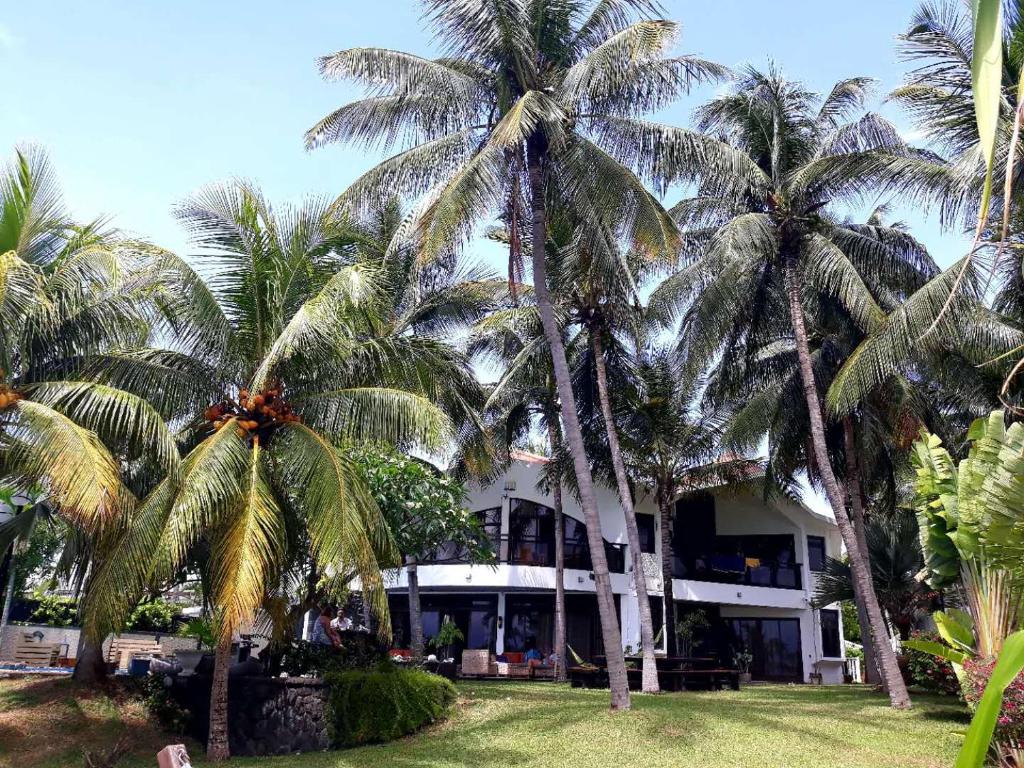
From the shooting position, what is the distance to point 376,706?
13.0 m

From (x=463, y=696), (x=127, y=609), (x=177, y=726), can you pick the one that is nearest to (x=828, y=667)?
(x=463, y=696)

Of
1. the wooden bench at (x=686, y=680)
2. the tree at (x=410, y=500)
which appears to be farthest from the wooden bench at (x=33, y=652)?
the wooden bench at (x=686, y=680)

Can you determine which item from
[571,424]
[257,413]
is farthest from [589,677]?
[257,413]

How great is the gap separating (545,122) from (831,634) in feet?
84.2

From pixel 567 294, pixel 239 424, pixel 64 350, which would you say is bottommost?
pixel 239 424

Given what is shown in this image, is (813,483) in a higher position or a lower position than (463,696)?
higher

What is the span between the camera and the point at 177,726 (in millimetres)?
13367

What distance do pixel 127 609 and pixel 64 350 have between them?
3.68 meters

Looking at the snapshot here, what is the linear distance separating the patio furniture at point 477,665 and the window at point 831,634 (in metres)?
14.2

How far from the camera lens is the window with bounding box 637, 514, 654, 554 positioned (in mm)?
29641

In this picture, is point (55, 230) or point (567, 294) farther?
point (567, 294)

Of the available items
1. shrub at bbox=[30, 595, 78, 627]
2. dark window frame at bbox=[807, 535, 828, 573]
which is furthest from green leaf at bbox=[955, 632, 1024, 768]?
dark window frame at bbox=[807, 535, 828, 573]

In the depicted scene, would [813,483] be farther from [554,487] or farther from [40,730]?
[40,730]

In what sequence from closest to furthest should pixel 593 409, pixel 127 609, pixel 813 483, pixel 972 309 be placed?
pixel 127 609, pixel 972 309, pixel 593 409, pixel 813 483
